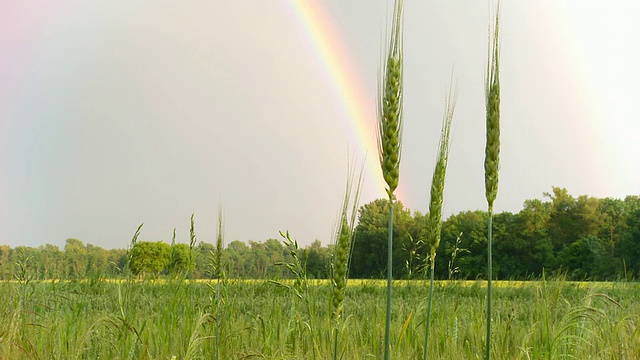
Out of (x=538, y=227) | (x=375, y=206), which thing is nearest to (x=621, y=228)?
(x=538, y=227)

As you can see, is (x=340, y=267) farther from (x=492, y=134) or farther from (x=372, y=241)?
(x=372, y=241)

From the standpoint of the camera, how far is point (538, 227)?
42.2m

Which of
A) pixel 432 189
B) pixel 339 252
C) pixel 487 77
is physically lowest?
pixel 339 252

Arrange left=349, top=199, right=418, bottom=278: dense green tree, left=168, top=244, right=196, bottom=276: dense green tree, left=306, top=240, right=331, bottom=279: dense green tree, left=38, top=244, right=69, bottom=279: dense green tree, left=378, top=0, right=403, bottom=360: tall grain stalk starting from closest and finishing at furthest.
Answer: left=378, top=0, right=403, bottom=360: tall grain stalk < left=306, top=240, right=331, bottom=279: dense green tree < left=168, top=244, right=196, bottom=276: dense green tree < left=38, top=244, right=69, bottom=279: dense green tree < left=349, top=199, right=418, bottom=278: dense green tree

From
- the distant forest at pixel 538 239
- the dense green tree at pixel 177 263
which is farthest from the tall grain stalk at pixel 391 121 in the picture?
the distant forest at pixel 538 239

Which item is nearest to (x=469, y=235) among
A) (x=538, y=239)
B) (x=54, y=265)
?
(x=538, y=239)

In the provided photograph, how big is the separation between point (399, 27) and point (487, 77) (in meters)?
0.40

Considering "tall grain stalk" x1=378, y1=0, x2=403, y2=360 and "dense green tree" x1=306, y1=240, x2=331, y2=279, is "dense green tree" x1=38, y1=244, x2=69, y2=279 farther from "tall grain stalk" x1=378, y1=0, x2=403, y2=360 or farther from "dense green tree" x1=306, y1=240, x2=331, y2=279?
"tall grain stalk" x1=378, y1=0, x2=403, y2=360

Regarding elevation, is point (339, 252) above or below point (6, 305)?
above

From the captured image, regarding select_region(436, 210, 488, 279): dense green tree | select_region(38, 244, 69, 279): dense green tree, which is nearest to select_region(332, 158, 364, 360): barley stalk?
select_region(38, 244, 69, 279): dense green tree

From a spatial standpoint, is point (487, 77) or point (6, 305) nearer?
point (487, 77)

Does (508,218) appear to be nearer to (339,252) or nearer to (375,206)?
(375,206)

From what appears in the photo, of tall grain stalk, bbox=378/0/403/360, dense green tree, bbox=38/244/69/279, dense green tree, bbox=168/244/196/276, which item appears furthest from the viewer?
dense green tree, bbox=38/244/69/279

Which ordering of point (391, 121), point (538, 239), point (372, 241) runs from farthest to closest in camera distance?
point (538, 239) < point (372, 241) < point (391, 121)
